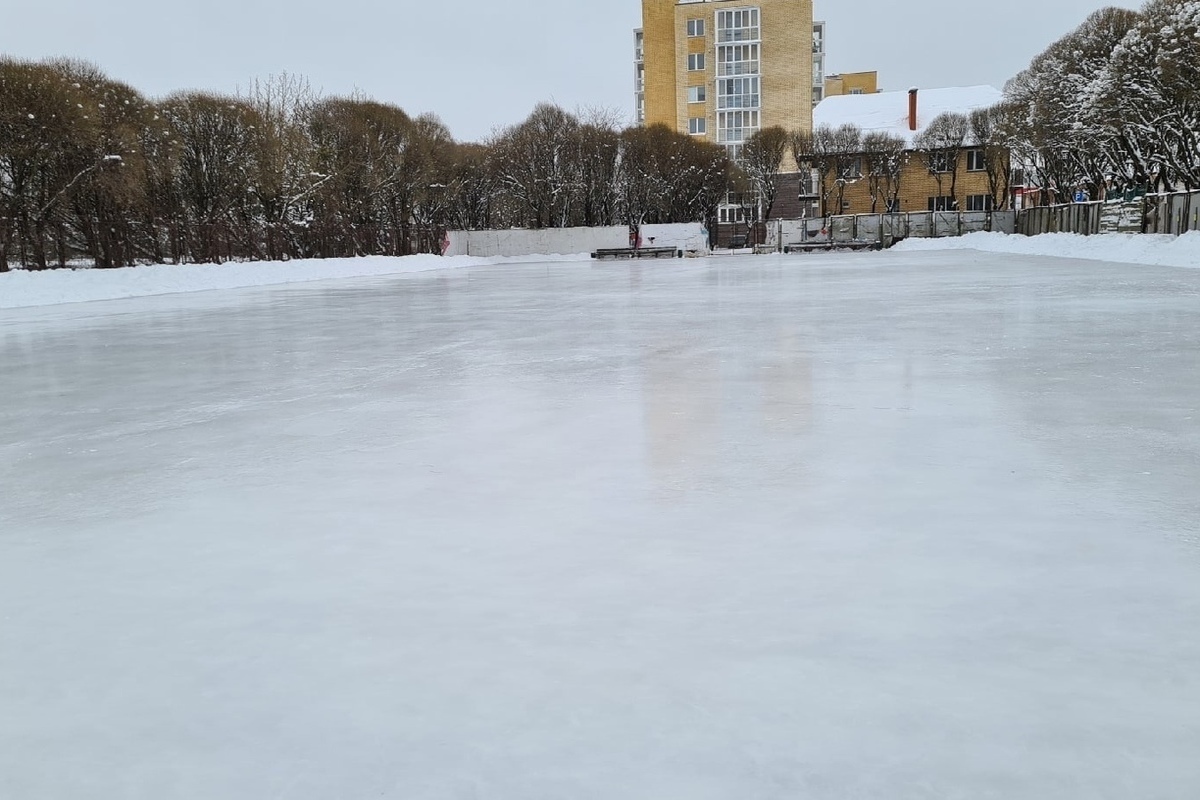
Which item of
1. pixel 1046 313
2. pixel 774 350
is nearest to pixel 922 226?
pixel 1046 313

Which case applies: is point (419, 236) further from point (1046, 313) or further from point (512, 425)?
point (512, 425)

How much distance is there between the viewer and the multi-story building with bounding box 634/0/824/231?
3051 inches

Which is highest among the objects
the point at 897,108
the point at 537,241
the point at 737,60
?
the point at 737,60

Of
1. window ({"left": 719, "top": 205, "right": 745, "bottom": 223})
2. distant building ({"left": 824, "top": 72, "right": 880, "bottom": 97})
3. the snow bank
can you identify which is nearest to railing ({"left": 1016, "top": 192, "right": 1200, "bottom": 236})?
the snow bank

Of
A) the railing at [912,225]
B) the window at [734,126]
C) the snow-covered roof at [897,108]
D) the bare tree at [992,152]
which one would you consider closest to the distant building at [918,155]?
the snow-covered roof at [897,108]

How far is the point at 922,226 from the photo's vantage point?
47.1 meters

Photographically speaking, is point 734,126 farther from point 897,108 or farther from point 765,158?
point 765,158

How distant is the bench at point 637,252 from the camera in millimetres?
43062

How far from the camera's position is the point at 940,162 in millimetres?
57312

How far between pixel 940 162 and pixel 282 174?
40269mm

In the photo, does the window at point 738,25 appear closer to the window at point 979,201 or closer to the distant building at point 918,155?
the distant building at point 918,155

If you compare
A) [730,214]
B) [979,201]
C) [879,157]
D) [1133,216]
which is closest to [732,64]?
[730,214]

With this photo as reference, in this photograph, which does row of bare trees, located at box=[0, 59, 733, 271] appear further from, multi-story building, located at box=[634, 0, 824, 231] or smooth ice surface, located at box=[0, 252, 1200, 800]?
multi-story building, located at box=[634, 0, 824, 231]

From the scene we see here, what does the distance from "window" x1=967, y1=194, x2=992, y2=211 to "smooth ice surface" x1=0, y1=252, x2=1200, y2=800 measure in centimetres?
5806
